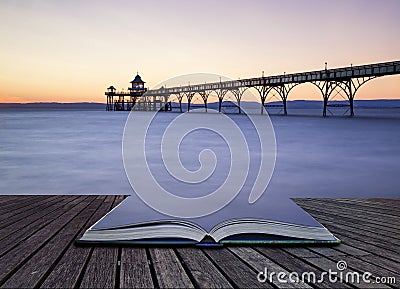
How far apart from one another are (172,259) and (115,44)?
2147 cm

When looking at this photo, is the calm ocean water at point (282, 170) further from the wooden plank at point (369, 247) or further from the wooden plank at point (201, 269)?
the wooden plank at point (201, 269)

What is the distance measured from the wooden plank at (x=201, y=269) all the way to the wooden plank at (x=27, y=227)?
1.02 metres

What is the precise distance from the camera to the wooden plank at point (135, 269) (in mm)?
1670

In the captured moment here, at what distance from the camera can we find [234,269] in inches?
73.9

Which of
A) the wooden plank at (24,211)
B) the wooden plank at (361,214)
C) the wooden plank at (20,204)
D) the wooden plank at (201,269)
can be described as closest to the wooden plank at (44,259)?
the wooden plank at (24,211)

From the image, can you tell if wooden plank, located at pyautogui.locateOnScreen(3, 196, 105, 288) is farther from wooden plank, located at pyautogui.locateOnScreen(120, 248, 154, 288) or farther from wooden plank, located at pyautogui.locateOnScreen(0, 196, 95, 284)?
wooden plank, located at pyautogui.locateOnScreen(120, 248, 154, 288)

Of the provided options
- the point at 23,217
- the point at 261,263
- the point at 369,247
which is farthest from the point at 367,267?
the point at 23,217

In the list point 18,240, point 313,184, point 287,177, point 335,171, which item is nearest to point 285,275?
point 18,240

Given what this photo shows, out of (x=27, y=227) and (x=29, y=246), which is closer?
(x=29, y=246)

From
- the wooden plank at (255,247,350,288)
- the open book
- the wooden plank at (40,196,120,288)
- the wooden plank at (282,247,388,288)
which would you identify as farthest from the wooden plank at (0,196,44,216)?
the wooden plank at (282,247,388,288)

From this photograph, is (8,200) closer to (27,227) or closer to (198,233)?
(27,227)

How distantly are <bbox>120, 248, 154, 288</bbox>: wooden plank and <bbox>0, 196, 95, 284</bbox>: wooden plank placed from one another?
0.52 meters

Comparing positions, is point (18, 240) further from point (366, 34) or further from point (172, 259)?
point (366, 34)

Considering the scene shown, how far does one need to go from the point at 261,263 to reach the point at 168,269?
1.59 ft
